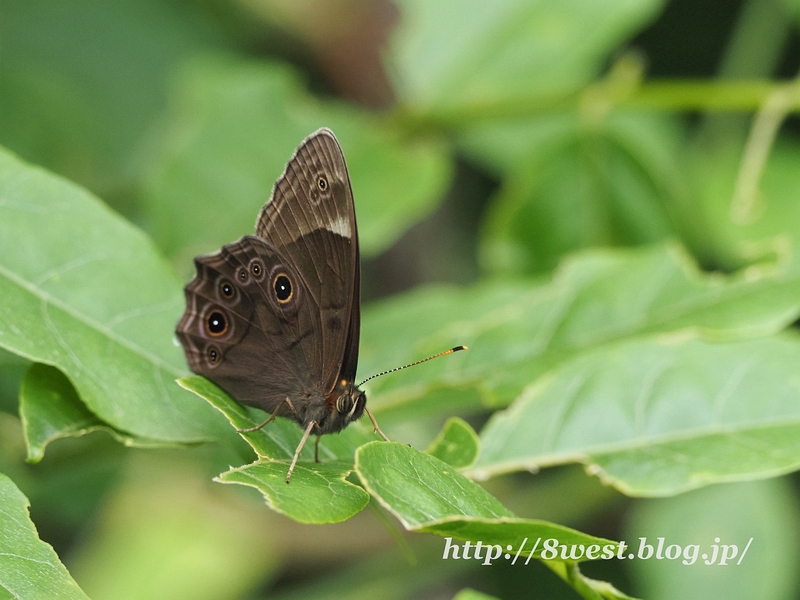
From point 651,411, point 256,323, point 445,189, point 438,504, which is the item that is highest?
point 445,189

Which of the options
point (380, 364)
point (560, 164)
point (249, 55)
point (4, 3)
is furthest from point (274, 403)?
point (4, 3)

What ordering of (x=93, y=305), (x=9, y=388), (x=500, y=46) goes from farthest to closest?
(x=500, y=46) < (x=9, y=388) < (x=93, y=305)

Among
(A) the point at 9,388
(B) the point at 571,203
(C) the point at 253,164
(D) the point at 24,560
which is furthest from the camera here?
(B) the point at 571,203

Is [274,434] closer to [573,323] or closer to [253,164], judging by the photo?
[573,323]

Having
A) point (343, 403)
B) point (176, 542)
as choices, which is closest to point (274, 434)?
point (343, 403)

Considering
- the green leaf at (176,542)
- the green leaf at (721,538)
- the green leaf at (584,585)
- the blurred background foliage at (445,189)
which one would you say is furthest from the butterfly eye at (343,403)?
the green leaf at (721,538)

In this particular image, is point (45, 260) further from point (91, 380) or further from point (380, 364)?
point (380, 364)
